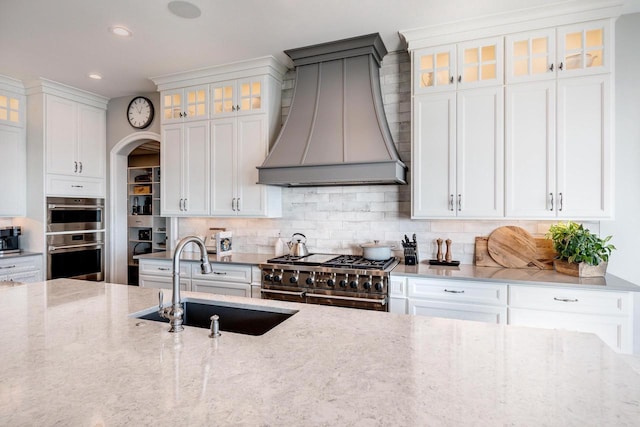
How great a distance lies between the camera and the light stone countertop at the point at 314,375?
846 millimetres

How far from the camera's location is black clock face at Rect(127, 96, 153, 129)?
4.50m

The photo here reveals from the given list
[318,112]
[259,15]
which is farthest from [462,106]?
[259,15]

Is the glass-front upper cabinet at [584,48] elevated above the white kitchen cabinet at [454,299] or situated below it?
above

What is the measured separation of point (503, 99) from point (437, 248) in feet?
4.46

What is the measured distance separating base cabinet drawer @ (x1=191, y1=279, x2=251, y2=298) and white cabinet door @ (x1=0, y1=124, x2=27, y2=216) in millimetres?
2418

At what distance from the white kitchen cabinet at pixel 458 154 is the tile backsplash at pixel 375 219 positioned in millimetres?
336

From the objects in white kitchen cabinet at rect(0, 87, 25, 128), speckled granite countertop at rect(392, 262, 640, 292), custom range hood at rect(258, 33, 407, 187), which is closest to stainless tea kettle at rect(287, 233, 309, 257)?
custom range hood at rect(258, 33, 407, 187)

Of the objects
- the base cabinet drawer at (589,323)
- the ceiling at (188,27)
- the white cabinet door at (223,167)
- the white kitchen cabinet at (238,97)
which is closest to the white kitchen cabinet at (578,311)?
the base cabinet drawer at (589,323)

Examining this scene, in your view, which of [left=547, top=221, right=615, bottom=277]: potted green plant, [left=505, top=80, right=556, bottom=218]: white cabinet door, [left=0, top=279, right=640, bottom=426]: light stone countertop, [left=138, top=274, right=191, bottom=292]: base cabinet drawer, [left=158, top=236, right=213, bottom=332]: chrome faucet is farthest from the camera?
[left=138, top=274, right=191, bottom=292]: base cabinet drawer

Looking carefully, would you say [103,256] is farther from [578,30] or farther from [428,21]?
[578,30]

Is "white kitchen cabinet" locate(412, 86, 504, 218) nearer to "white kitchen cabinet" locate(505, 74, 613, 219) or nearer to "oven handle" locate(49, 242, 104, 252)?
"white kitchen cabinet" locate(505, 74, 613, 219)

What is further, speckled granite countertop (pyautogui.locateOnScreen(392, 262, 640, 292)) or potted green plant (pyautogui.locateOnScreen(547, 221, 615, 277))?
potted green plant (pyautogui.locateOnScreen(547, 221, 615, 277))

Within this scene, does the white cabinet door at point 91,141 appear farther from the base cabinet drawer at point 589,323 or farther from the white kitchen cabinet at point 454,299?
the base cabinet drawer at point 589,323

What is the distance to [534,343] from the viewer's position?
4.22 feet
